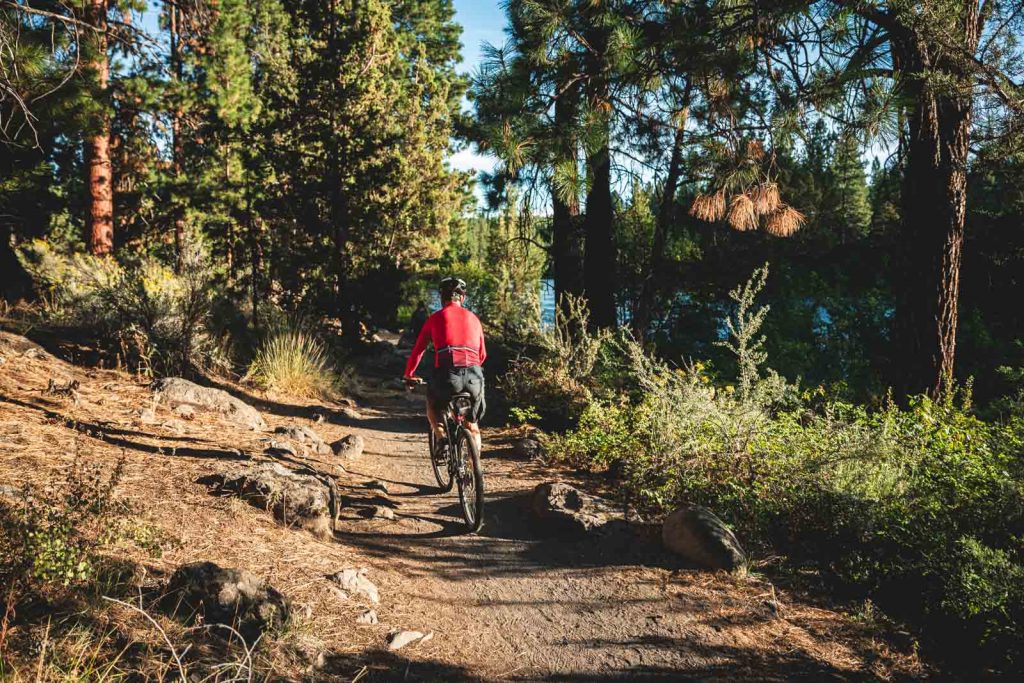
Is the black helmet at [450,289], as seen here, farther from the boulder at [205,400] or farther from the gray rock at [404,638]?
the boulder at [205,400]

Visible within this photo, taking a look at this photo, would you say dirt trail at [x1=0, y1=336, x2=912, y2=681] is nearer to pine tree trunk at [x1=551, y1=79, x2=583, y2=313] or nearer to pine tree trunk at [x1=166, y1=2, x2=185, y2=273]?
pine tree trunk at [x1=551, y1=79, x2=583, y2=313]

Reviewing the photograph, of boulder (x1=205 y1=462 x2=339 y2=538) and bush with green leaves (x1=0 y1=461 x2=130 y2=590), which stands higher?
bush with green leaves (x1=0 y1=461 x2=130 y2=590)

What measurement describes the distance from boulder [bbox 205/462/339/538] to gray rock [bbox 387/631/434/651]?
1.34m

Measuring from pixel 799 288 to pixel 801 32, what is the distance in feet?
25.6

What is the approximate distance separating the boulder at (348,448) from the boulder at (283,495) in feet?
7.48

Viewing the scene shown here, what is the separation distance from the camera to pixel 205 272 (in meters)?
9.10

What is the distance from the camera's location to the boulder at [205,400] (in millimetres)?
7109

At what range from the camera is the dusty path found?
3375 millimetres

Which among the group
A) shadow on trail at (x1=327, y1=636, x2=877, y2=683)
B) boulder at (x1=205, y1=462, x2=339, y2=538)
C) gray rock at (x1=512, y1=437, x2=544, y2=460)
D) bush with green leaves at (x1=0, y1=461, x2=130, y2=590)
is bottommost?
shadow on trail at (x1=327, y1=636, x2=877, y2=683)

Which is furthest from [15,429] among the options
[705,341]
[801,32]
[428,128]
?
[428,128]

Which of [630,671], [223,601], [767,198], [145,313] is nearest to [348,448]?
[145,313]

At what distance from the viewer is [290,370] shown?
10258mm

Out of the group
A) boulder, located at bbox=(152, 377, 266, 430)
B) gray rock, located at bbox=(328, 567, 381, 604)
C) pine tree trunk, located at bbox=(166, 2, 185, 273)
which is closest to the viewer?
gray rock, located at bbox=(328, 567, 381, 604)

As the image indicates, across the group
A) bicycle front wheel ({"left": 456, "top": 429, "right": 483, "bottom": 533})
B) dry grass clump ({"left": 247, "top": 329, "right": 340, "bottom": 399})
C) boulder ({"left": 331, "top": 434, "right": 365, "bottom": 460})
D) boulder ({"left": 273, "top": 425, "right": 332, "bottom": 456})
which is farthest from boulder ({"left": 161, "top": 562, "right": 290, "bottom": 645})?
dry grass clump ({"left": 247, "top": 329, "right": 340, "bottom": 399})
